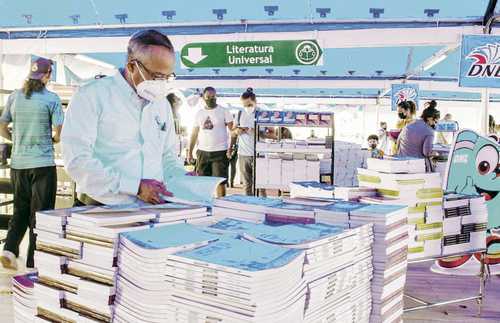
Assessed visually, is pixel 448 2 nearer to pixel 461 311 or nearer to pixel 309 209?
pixel 461 311

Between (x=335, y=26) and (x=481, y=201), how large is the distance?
16.4 feet

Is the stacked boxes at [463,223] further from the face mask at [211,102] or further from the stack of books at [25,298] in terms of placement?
the face mask at [211,102]

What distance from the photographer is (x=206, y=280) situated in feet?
3.44

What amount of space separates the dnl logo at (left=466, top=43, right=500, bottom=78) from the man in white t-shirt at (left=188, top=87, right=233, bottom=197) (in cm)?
309

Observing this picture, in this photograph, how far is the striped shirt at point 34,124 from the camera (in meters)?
4.13

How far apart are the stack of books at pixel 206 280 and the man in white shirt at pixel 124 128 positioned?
77 cm

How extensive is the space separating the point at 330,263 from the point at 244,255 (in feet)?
0.87

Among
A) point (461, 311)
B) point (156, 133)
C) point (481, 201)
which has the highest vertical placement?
point (156, 133)

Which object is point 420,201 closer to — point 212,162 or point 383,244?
point 383,244

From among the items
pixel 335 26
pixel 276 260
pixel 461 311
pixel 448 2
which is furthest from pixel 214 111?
pixel 276 260

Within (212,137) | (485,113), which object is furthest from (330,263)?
(485,113)

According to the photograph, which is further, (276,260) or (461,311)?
(461,311)

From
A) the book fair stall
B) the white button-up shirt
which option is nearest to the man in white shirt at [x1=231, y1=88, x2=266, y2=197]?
the book fair stall

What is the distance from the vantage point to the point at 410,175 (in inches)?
121
